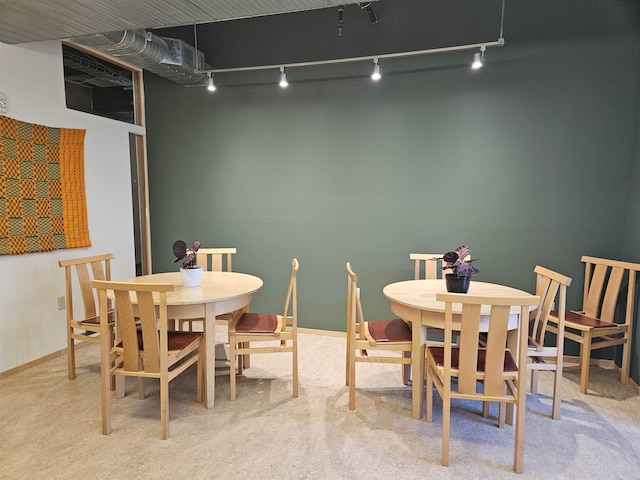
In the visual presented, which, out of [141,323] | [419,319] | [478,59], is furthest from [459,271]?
[141,323]

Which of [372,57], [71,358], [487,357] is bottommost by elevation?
[71,358]

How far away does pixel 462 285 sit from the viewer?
2484 millimetres

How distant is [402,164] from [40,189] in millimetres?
3190

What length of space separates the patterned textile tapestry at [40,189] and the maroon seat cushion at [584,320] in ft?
13.7

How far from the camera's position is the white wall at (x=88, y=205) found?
2.97 metres

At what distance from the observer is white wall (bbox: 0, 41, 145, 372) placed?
297cm

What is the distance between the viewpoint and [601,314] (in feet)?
9.91

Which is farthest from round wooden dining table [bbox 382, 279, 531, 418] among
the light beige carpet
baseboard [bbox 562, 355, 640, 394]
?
baseboard [bbox 562, 355, 640, 394]

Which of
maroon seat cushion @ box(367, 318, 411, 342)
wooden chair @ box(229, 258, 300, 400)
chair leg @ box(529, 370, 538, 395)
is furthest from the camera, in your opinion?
chair leg @ box(529, 370, 538, 395)

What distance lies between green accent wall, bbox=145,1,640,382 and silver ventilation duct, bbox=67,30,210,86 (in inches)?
12.3

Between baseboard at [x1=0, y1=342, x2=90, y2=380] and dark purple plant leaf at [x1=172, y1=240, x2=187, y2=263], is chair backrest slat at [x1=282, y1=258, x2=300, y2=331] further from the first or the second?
baseboard at [x1=0, y1=342, x2=90, y2=380]

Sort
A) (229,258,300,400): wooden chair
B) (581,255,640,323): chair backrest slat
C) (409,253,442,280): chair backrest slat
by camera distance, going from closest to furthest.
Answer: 1. (229,258,300,400): wooden chair
2. (581,255,640,323): chair backrest slat
3. (409,253,442,280): chair backrest slat

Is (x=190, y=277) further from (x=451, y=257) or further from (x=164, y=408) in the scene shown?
(x=451, y=257)

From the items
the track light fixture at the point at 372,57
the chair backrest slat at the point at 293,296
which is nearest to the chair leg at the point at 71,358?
the chair backrest slat at the point at 293,296
